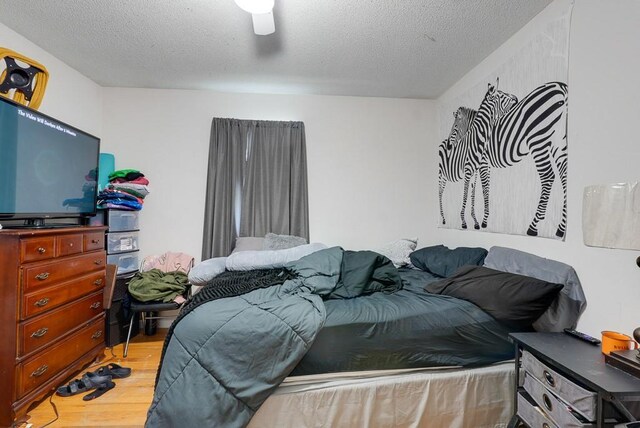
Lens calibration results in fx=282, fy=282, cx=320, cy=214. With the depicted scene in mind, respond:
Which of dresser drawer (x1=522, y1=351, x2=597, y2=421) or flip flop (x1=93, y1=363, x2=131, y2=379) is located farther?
flip flop (x1=93, y1=363, x2=131, y2=379)

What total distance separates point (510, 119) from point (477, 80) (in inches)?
26.1

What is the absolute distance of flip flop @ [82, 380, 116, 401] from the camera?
A: 1.80 m

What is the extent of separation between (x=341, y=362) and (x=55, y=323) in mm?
1841

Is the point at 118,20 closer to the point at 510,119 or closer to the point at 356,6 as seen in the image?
the point at 356,6

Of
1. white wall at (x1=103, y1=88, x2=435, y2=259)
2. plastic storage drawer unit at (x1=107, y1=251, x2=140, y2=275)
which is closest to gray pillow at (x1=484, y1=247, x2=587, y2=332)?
white wall at (x1=103, y1=88, x2=435, y2=259)

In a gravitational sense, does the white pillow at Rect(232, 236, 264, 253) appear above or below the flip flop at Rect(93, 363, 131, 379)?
above

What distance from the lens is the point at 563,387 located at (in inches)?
44.1

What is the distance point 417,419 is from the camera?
4.75ft

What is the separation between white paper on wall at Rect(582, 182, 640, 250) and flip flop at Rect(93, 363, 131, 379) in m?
2.81

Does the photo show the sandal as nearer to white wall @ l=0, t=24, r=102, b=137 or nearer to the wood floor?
the wood floor

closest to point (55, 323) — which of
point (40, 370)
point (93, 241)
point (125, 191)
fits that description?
point (40, 370)

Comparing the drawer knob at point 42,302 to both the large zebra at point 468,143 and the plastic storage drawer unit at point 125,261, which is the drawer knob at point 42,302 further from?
the large zebra at point 468,143

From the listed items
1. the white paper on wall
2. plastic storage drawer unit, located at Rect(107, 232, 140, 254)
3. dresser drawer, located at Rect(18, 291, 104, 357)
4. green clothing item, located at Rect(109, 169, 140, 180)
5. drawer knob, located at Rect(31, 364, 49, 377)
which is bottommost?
drawer knob, located at Rect(31, 364, 49, 377)

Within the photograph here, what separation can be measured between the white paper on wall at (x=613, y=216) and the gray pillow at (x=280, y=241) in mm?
2221
